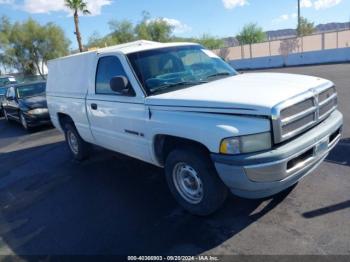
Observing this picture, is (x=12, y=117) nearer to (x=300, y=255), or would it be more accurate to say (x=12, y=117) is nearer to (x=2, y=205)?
(x=2, y=205)

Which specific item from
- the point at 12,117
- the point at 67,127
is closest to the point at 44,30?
the point at 12,117

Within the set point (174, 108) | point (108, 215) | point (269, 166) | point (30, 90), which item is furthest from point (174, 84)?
point (30, 90)

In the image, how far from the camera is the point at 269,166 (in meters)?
→ 3.06

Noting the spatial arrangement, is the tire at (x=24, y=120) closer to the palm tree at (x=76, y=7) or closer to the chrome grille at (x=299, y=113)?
the chrome grille at (x=299, y=113)

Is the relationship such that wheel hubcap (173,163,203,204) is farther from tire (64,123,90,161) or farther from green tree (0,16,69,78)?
green tree (0,16,69,78)

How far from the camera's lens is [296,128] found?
3.31 metres

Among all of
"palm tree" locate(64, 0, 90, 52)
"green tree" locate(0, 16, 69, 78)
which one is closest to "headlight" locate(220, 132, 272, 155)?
"palm tree" locate(64, 0, 90, 52)

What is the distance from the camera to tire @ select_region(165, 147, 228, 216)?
3535 mm

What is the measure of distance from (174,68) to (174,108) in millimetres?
1046

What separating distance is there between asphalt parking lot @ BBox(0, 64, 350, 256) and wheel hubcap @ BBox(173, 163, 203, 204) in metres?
0.24

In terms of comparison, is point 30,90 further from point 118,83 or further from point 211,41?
point 211,41

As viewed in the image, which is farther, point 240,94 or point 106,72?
point 106,72

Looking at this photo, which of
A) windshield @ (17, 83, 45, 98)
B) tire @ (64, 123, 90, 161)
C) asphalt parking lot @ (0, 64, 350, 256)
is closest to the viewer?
asphalt parking lot @ (0, 64, 350, 256)

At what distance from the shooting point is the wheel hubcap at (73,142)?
675 centimetres
